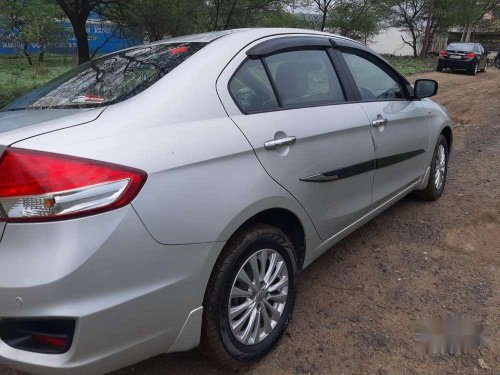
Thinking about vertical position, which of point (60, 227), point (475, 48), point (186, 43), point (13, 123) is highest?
point (186, 43)

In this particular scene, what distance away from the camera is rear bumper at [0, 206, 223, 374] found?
159 cm

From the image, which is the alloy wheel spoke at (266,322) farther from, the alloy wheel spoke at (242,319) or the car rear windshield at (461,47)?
the car rear windshield at (461,47)

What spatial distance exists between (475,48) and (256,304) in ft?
73.5

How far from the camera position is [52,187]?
5.29 ft

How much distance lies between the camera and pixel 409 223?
4.11 metres

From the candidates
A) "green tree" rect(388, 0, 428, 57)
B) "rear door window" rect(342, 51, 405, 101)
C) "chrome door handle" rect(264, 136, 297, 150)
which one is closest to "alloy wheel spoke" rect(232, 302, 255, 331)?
"chrome door handle" rect(264, 136, 297, 150)

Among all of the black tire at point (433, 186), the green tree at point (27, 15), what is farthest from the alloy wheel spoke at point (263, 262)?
the green tree at point (27, 15)

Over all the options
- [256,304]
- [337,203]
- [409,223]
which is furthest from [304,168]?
[409,223]

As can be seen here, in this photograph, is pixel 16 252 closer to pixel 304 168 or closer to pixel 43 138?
pixel 43 138

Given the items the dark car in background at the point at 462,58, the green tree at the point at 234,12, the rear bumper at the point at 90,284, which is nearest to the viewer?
the rear bumper at the point at 90,284

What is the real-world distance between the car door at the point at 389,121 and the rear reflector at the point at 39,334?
2.23 metres

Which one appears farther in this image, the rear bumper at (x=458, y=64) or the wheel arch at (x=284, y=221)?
the rear bumper at (x=458, y=64)

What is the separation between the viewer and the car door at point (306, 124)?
225 centimetres

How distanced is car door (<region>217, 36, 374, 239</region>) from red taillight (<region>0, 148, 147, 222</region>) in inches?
29.2
